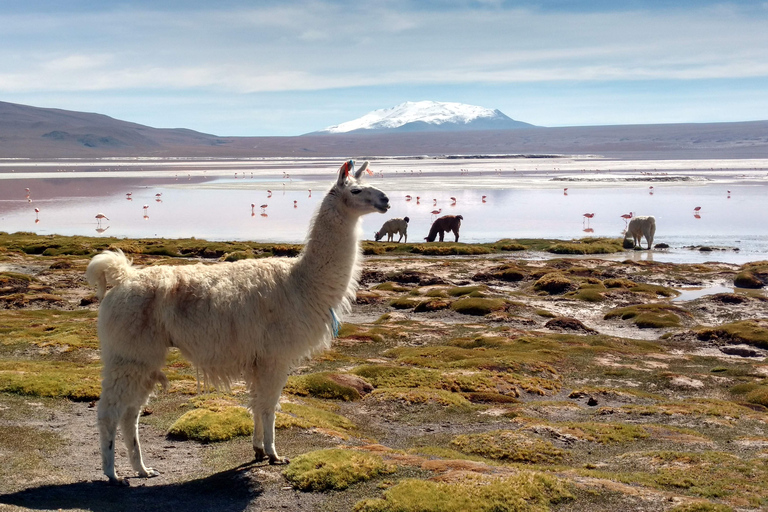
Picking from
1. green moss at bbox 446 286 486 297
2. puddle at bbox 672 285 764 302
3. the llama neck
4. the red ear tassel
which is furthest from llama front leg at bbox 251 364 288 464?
puddle at bbox 672 285 764 302

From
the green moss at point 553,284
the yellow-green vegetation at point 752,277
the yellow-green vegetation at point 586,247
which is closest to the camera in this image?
the green moss at point 553,284

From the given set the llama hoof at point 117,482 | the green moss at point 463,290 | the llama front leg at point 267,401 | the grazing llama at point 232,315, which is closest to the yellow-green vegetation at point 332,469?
the llama front leg at point 267,401

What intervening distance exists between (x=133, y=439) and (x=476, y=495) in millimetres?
4386

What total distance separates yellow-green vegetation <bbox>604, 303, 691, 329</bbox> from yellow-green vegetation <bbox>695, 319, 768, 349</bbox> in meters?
→ 1.76

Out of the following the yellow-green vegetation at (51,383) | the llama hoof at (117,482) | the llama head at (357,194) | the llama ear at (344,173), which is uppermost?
the llama ear at (344,173)

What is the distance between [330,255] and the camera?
9734 mm

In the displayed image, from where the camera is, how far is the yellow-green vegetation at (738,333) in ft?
→ 75.8

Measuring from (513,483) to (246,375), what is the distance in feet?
12.2

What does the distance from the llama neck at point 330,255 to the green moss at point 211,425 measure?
2787 millimetres

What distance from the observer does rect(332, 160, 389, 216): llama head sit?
9.48 m

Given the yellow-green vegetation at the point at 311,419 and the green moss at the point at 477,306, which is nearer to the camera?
the yellow-green vegetation at the point at 311,419

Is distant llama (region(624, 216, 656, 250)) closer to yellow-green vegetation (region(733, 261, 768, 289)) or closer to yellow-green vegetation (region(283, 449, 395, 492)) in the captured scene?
yellow-green vegetation (region(733, 261, 768, 289))

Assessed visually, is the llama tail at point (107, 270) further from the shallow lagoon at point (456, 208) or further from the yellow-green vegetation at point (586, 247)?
the shallow lagoon at point (456, 208)

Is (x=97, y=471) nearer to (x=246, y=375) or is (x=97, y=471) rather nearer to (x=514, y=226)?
(x=246, y=375)
